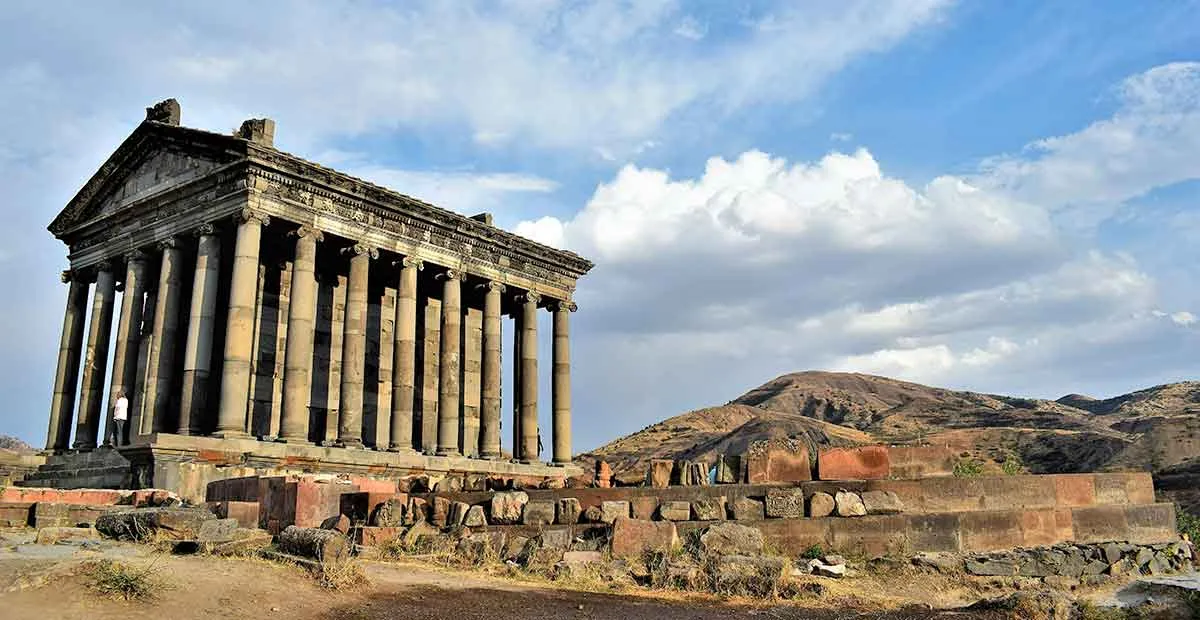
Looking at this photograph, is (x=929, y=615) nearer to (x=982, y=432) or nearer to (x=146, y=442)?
(x=146, y=442)

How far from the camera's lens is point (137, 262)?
2931 centimetres

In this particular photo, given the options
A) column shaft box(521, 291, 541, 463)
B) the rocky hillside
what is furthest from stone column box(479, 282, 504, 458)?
the rocky hillside

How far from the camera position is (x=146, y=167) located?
29.6 meters

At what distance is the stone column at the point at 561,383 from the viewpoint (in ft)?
116

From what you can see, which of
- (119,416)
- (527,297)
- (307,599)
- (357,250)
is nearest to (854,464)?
(307,599)

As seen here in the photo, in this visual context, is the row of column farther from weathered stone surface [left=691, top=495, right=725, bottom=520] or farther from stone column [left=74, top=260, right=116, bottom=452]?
weathered stone surface [left=691, top=495, right=725, bottom=520]

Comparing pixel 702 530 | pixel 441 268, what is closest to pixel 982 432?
pixel 441 268

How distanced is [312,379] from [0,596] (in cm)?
2202

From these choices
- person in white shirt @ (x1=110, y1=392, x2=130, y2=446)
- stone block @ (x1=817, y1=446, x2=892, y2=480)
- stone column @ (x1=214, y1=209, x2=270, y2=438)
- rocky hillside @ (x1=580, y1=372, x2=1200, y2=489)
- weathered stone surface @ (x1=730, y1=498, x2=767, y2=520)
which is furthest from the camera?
rocky hillside @ (x1=580, y1=372, x2=1200, y2=489)

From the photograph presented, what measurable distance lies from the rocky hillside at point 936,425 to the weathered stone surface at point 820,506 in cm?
389

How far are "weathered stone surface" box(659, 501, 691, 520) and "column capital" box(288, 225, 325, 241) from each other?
54.0ft

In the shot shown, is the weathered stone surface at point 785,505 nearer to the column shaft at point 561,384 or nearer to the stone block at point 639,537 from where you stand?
the stone block at point 639,537

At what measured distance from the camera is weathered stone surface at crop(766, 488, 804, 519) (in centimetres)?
1433

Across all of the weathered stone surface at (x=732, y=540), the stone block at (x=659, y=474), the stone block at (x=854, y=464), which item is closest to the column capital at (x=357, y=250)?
the stone block at (x=659, y=474)
